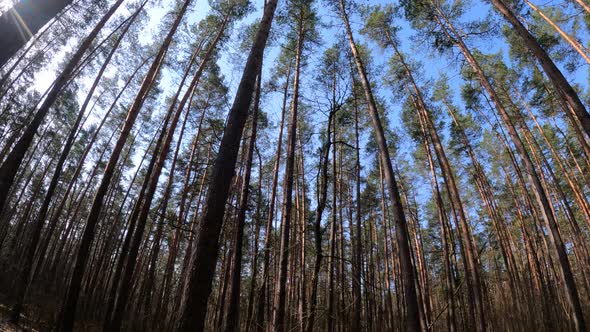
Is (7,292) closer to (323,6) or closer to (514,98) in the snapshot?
(323,6)

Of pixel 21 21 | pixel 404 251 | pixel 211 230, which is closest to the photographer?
pixel 21 21

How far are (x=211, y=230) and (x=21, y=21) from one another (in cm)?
163

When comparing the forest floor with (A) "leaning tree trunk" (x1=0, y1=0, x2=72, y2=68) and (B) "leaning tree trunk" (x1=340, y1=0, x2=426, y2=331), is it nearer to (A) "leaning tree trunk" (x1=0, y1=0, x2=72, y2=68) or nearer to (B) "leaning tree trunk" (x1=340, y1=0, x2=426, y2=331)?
(A) "leaning tree trunk" (x1=0, y1=0, x2=72, y2=68)

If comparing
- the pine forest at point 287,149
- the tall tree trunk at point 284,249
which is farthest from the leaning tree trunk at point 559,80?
the tall tree trunk at point 284,249

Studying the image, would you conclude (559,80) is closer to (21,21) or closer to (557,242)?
(557,242)

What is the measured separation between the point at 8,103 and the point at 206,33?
1249 cm

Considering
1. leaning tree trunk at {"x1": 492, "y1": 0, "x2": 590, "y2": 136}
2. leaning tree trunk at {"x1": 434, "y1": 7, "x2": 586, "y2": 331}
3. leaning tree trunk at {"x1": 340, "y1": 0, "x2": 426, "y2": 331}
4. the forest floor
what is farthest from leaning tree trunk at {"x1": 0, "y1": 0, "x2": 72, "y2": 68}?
leaning tree trunk at {"x1": 434, "y1": 7, "x2": 586, "y2": 331}

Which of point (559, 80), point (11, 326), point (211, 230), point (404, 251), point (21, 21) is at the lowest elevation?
point (11, 326)

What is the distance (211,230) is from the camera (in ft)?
7.01

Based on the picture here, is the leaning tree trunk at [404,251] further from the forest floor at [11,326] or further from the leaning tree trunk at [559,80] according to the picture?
the forest floor at [11,326]

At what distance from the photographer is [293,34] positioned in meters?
8.80

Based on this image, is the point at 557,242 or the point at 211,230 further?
the point at 557,242

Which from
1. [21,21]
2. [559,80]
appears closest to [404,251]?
[559,80]

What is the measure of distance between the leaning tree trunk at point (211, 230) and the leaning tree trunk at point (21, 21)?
1.37 m
